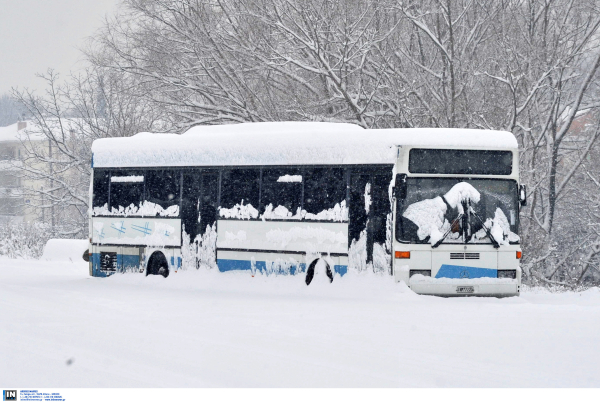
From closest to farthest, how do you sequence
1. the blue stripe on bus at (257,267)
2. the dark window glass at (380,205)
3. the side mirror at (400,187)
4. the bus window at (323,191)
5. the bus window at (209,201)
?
1. the side mirror at (400,187)
2. the dark window glass at (380,205)
3. the blue stripe on bus at (257,267)
4. the bus window at (323,191)
5. the bus window at (209,201)

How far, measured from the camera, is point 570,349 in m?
9.12

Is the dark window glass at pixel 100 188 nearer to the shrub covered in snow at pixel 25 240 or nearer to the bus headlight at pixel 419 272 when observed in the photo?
the bus headlight at pixel 419 272

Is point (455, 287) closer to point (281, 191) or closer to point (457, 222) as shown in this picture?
point (457, 222)

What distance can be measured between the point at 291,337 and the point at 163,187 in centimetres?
844

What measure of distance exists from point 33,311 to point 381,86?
12531 millimetres

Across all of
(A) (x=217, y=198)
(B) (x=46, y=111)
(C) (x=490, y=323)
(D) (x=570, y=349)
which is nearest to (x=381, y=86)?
(A) (x=217, y=198)

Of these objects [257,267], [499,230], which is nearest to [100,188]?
[257,267]

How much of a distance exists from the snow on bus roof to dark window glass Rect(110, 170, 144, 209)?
8.6 inches

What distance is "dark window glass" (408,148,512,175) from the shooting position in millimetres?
14398

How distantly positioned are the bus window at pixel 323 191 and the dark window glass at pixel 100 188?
214 inches

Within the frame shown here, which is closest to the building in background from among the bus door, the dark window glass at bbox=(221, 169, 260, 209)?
the bus door

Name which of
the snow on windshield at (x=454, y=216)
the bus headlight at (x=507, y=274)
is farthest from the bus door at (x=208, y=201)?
the bus headlight at (x=507, y=274)

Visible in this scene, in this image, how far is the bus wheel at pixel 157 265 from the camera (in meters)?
17.7

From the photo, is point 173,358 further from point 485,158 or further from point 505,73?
point 505,73
